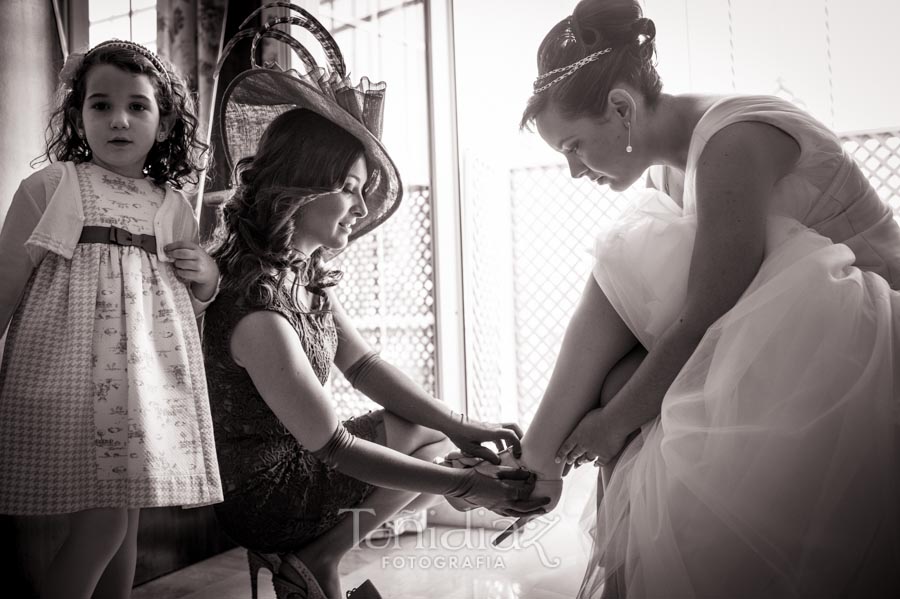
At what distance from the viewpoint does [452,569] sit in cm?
187

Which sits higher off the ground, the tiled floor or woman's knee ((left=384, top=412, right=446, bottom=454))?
woman's knee ((left=384, top=412, right=446, bottom=454))

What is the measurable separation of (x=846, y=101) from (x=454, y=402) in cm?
156

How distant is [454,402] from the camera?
7.93 ft

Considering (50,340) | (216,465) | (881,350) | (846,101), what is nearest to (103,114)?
(50,340)

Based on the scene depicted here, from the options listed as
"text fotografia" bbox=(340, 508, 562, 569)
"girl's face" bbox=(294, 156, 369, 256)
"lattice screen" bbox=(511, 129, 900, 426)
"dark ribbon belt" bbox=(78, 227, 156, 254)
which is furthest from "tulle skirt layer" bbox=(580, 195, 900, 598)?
"lattice screen" bbox=(511, 129, 900, 426)

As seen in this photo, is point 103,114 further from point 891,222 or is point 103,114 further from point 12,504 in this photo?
point 891,222

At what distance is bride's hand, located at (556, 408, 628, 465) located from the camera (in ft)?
3.80

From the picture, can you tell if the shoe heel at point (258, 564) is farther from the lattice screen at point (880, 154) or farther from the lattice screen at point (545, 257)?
the lattice screen at point (880, 154)

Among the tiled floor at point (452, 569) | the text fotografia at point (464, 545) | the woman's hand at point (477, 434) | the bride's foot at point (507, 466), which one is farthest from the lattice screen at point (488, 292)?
the bride's foot at point (507, 466)

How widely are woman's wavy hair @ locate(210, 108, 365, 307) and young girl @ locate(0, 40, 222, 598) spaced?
3.5 inches

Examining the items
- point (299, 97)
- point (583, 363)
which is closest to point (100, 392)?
point (299, 97)

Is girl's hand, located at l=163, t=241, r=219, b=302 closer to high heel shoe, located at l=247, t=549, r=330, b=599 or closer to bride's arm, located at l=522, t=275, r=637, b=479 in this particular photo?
high heel shoe, located at l=247, t=549, r=330, b=599

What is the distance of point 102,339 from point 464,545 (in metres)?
1.34

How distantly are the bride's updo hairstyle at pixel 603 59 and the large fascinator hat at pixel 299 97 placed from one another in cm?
38
